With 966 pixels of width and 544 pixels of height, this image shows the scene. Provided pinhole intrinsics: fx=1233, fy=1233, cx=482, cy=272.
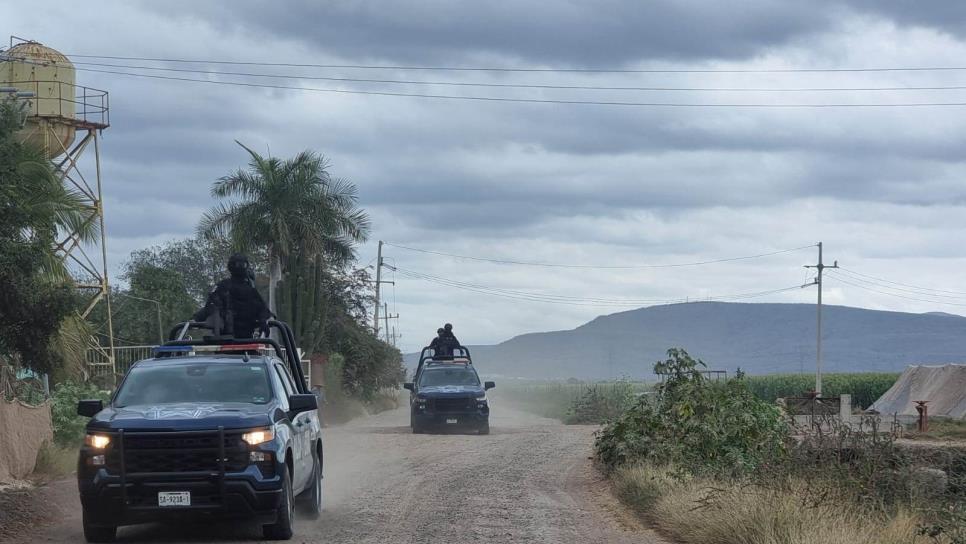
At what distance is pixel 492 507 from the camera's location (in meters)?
15.0

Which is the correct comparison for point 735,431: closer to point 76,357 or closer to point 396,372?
point 76,357

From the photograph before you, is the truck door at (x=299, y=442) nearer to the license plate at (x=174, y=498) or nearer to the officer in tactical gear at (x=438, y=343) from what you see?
the license plate at (x=174, y=498)

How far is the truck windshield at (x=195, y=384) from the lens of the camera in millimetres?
12391

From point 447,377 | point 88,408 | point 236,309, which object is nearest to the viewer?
point 88,408

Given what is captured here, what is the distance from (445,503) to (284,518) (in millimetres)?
3972

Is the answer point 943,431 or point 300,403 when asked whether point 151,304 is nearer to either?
point 943,431

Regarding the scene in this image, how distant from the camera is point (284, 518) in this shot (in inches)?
460

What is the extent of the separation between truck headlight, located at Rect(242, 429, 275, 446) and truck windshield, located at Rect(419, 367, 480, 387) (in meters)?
20.4

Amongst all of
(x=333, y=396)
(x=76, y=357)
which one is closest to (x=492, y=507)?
(x=76, y=357)

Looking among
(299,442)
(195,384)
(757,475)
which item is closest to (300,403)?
(299,442)

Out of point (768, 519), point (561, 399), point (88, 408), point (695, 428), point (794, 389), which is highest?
point (88, 408)

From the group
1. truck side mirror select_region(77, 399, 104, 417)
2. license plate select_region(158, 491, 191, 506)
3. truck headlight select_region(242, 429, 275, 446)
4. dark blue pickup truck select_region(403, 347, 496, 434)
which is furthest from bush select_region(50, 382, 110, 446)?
dark blue pickup truck select_region(403, 347, 496, 434)

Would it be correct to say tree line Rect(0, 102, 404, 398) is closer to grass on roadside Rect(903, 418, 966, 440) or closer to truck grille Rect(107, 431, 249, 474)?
truck grille Rect(107, 431, 249, 474)

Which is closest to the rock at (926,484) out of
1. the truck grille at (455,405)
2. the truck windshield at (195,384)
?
the truck windshield at (195,384)
